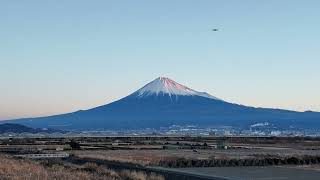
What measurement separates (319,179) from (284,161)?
41.1ft

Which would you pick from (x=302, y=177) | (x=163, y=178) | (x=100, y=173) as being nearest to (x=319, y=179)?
(x=302, y=177)

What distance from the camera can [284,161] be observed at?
39.0m

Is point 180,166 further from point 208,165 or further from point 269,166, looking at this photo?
point 269,166

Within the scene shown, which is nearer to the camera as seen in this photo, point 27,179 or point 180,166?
point 27,179

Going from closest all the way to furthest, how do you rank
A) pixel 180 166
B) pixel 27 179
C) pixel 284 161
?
pixel 27 179
pixel 180 166
pixel 284 161

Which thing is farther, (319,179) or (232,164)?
(232,164)

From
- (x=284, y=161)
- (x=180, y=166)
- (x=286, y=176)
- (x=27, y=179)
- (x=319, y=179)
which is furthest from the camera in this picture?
(x=284, y=161)

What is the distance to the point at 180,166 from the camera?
3541 cm

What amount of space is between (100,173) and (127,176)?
2125 mm

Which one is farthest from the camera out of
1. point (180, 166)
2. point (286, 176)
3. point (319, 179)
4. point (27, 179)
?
point (180, 166)

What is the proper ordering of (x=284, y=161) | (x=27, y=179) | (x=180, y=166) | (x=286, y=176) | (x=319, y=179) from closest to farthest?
1. (x=27, y=179)
2. (x=319, y=179)
3. (x=286, y=176)
4. (x=180, y=166)
5. (x=284, y=161)

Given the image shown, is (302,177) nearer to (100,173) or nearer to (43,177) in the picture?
(100,173)

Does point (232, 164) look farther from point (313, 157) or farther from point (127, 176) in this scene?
point (127, 176)

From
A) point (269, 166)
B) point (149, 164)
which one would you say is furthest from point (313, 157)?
point (149, 164)
